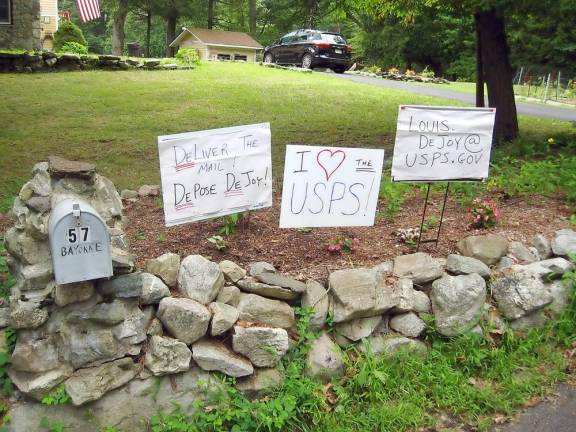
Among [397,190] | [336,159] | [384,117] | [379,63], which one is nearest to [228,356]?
[336,159]

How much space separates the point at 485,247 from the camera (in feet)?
12.8

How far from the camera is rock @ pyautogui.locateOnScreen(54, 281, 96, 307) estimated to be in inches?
110

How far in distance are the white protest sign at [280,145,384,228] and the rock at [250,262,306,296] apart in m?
0.35

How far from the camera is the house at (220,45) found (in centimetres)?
3309

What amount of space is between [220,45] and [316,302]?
3167 cm

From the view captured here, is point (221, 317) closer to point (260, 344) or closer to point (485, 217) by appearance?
point (260, 344)

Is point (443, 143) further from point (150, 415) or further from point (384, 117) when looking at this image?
point (384, 117)

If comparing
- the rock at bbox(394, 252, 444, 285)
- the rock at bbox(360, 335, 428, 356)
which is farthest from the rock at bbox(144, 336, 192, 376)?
the rock at bbox(394, 252, 444, 285)

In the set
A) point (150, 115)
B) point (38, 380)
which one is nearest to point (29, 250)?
point (38, 380)

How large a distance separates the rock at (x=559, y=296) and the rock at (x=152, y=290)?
8.02 ft

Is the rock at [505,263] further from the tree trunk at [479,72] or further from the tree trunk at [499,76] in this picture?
the tree trunk at [479,72]

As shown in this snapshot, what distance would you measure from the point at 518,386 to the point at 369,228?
1610 mm

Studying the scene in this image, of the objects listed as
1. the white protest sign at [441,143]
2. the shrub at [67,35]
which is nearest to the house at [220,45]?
the shrub at [67,35]

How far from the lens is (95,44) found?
169 feet
